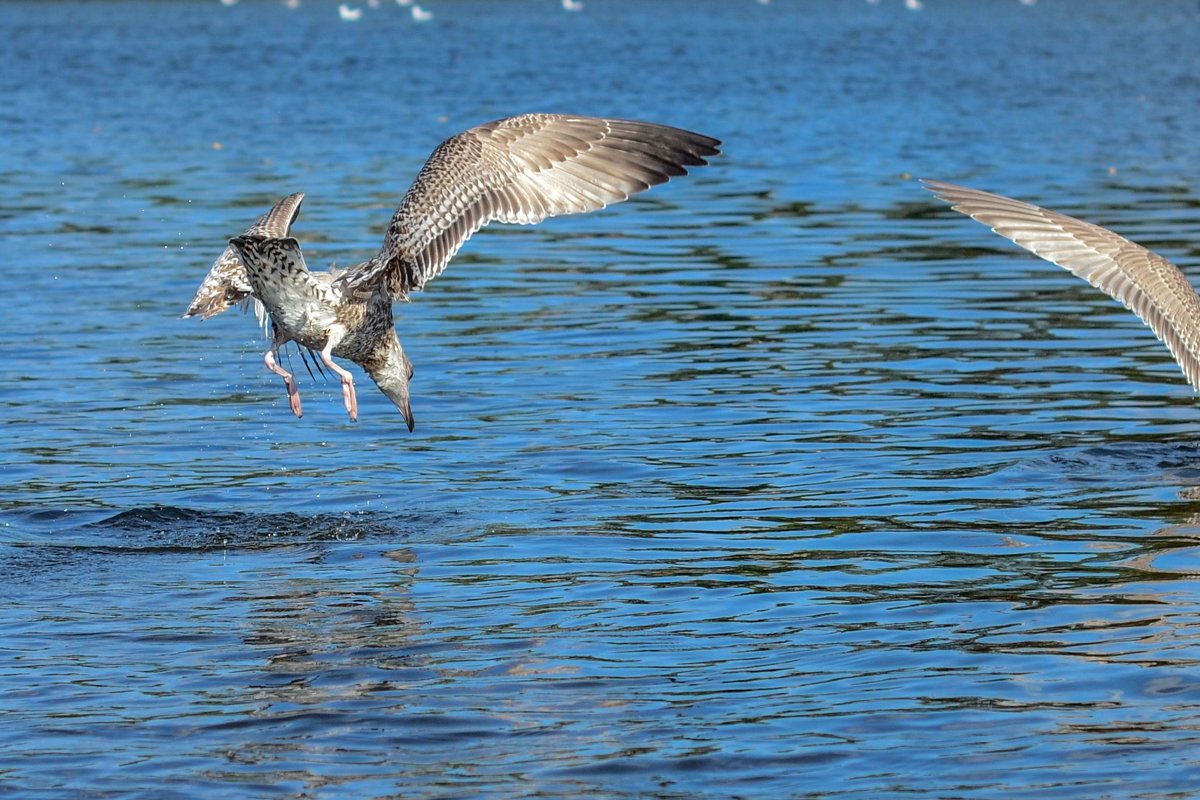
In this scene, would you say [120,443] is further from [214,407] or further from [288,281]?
[288,281]

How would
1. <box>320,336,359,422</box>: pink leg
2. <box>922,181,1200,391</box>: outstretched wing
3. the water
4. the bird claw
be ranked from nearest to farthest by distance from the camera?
1. the water
2. <box>320,336,359,422</box>: pink leg
3. the bird claw
4. <box>922,181,1200,391</box>: outstretched wing

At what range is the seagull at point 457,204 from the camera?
332 inches

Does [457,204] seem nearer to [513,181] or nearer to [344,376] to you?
[513,181]

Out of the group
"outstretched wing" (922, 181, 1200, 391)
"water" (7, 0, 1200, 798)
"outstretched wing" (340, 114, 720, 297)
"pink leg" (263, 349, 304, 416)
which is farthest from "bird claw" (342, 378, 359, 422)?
"outstretched wing" (922, 181, 1200, 391)

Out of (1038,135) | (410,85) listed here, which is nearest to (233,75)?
(410,85)

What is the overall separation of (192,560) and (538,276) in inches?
333

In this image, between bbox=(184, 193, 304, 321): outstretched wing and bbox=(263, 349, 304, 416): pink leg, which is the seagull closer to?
bbox=(263, 349, 304, 416): pink leg

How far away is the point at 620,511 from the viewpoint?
9555mm

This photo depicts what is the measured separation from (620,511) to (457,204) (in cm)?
192

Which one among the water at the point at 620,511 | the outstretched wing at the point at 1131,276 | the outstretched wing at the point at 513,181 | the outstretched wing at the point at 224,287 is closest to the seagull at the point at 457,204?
the outstretched wing at the point at 513,181

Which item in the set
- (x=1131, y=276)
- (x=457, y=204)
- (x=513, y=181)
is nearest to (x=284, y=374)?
(x=457, y=204)

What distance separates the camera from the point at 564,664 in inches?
283

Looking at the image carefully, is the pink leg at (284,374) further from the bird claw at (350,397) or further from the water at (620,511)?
the water at (620,511)

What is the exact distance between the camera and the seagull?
845cm
